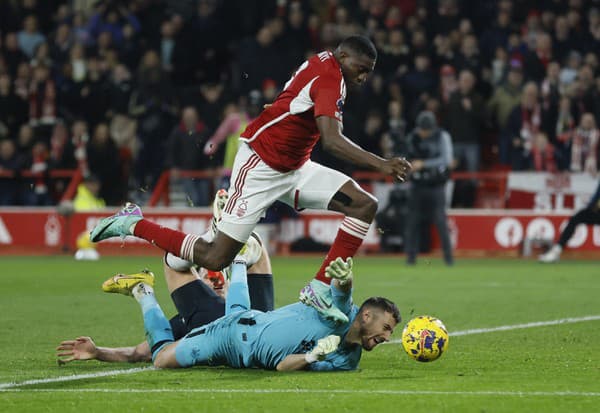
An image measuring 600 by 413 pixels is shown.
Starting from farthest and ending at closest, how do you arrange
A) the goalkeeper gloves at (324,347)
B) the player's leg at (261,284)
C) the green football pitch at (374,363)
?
the player's leg at (261,284)
the goalkeeper gloves at (324,347)
the green football pitch at (374,363)

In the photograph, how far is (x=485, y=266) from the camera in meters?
19.8

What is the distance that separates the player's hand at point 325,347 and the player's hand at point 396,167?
1.25 m

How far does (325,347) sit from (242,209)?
1.58m

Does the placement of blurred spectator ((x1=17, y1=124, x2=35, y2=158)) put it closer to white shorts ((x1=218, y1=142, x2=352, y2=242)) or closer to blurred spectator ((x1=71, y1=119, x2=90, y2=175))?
blurred spectator ((x1=71, y1=119, x2=90, y2=175))

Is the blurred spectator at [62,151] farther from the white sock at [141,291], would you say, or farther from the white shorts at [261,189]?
the white sock at [141,291]

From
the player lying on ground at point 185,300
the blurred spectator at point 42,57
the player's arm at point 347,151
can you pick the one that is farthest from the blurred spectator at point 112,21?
the player's arm at point 347,151

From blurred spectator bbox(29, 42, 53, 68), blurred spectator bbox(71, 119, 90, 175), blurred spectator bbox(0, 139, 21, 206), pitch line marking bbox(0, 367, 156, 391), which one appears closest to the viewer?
pitch line marking bbox(0, 367, 156, 391)

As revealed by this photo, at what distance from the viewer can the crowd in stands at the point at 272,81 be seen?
22.1 metres

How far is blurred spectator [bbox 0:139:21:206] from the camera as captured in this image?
23.6m

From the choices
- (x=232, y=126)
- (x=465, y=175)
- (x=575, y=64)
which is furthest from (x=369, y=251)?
(x=575, y=64)

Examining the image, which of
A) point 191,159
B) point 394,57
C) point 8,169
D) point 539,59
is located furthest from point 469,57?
point 8,169

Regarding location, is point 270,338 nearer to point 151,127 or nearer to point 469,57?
point 469,57

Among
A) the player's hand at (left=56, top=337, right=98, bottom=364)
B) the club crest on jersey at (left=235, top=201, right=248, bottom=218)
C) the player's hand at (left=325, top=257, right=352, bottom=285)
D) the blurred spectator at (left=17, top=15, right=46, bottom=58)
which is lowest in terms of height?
the player's hand at (left=56, top=337, right=98, bottom=364)

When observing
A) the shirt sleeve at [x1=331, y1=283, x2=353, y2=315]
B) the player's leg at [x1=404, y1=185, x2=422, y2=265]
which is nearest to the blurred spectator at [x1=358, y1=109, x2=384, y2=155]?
the player's leg at [x1=404, y1=185, x2=422, y2=265]
